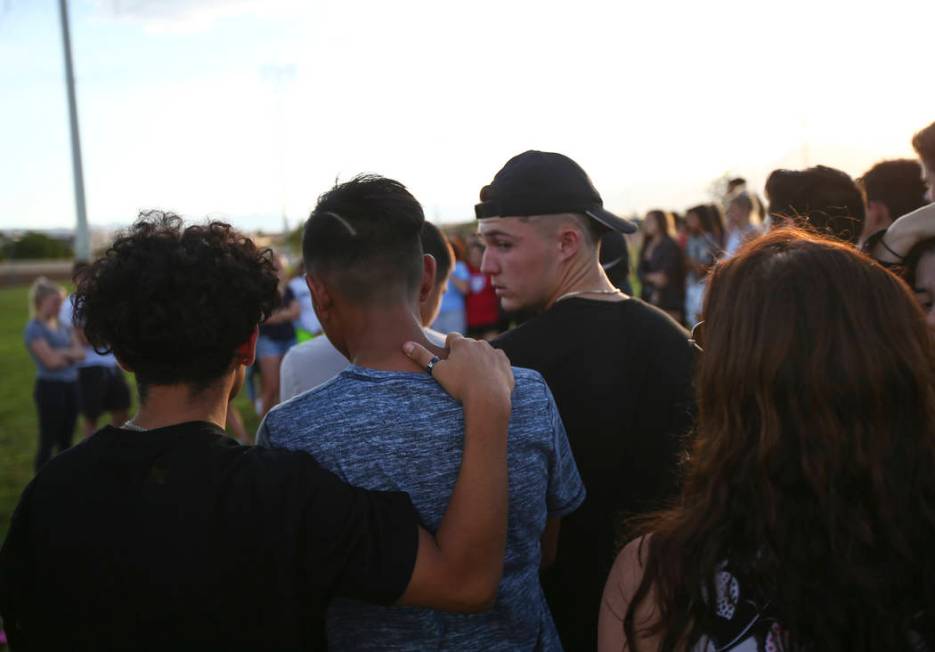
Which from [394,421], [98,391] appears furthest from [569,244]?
[98,391]

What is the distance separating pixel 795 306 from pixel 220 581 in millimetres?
1084

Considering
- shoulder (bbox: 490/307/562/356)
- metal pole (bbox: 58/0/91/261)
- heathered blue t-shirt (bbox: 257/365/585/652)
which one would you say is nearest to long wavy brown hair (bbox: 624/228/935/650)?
heathered blue t-shirt (bbox: 257/365/585/652)

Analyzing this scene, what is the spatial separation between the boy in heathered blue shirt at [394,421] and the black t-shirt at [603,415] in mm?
373

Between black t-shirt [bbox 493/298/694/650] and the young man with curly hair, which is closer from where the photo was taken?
the young man with curly hair

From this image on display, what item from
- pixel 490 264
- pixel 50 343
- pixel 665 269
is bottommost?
pixel 50 343

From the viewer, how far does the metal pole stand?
1667 cm

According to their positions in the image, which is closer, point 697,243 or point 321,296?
point 321,296

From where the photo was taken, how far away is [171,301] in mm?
1549

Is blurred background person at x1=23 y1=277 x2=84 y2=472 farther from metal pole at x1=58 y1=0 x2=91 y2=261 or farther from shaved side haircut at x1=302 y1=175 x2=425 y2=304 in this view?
metal pole at x1=58 y1=0 x2=91 y2=261

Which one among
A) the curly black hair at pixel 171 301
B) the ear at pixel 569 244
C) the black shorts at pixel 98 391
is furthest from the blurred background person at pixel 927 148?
the black shorts at pixel 98 391

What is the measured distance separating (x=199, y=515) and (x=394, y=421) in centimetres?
39

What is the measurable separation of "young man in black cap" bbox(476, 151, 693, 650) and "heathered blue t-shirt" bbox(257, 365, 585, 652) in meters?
0.39

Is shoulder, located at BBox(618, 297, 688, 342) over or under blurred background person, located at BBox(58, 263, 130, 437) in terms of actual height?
over

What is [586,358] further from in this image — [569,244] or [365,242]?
[365,242]
